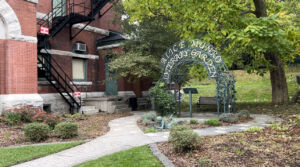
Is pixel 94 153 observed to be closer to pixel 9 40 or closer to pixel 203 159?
pixel 203 159

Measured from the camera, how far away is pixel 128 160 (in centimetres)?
509

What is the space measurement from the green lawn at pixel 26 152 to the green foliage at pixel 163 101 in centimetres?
529

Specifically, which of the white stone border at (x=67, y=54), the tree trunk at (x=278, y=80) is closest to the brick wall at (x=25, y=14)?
the white stone border at (x=67, y=54)

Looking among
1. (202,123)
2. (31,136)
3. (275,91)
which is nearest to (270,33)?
(202,123)

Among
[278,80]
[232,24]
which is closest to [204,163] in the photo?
[232,24]

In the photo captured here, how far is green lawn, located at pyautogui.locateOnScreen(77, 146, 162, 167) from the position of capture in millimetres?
4832

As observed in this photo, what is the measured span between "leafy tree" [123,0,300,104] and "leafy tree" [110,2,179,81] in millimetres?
568

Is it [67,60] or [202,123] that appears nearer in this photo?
[202,123]

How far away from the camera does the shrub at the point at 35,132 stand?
7.25 meters

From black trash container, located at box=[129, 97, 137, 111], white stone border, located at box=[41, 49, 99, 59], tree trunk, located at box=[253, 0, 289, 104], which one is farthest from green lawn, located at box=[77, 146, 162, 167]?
black trash container, located at box=[129, 97, 137, 111]

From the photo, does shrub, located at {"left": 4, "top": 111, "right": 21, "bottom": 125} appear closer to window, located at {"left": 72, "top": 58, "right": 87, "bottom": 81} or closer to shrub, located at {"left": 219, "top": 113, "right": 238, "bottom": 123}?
window, located at {"left": 72, "top": 58, "right": 87, "bottom": 81}

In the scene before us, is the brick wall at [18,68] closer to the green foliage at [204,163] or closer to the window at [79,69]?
the window at [79,69]

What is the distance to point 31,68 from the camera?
12.0 m

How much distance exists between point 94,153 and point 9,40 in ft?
27.4
